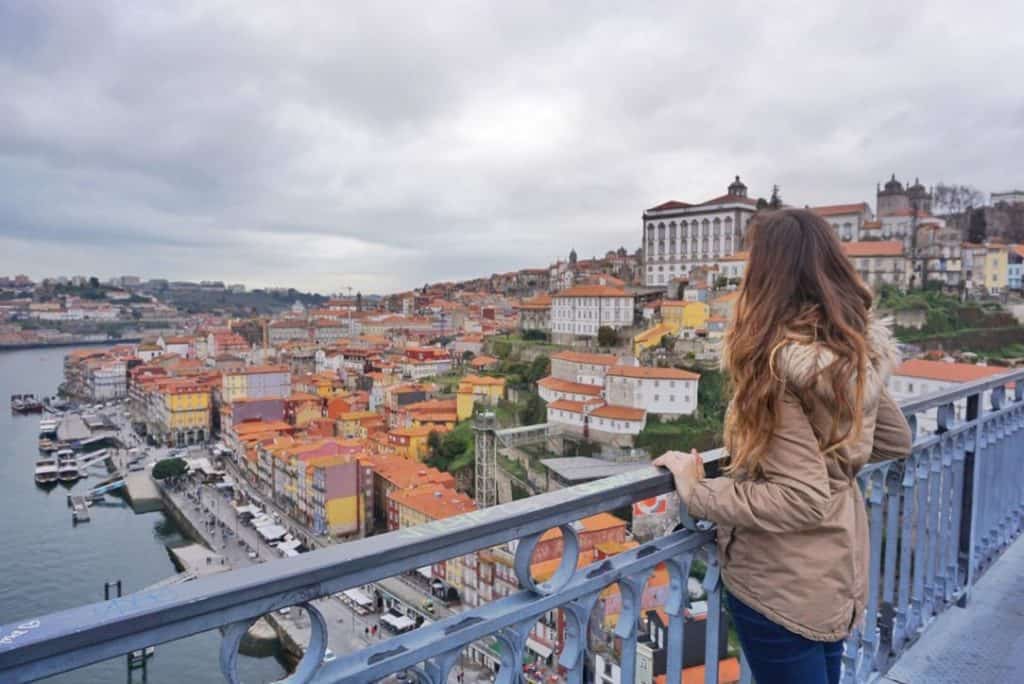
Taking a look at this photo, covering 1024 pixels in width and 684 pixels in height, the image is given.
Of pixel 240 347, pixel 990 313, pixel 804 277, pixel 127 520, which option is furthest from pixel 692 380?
pixel 240 347

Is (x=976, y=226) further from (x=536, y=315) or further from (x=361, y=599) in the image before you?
(x=361, y=599)

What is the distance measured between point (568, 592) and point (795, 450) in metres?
0.52

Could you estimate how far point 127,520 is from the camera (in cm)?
2928

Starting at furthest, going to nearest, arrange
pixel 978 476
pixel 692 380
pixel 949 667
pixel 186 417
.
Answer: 1. pixel 186 417
2. pixel 692 380
3. pixel 978 476
4. pixel 949 667

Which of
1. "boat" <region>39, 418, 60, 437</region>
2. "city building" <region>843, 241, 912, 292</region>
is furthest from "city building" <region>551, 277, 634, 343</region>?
"boat" <region>39, 418, 60, 437</region>

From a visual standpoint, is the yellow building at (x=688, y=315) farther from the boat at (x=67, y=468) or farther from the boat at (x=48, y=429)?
the boat at (x=48, y=429)

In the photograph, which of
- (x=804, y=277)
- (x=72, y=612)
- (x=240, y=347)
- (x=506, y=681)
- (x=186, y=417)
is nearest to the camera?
(x=72, y=612)

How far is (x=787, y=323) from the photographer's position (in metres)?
1.35

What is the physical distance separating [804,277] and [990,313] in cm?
4338

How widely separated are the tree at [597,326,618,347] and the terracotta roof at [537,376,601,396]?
5.12 m

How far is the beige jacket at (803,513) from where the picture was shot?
126 centimetres

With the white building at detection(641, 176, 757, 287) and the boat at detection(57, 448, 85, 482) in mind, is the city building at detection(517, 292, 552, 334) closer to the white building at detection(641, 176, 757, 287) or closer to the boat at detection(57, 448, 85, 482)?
the white building at detection(641, 176, 757, 287)

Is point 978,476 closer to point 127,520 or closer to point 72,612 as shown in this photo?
point 72,612

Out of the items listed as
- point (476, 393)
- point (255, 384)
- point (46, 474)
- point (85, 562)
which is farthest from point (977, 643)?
point (255, 384)
